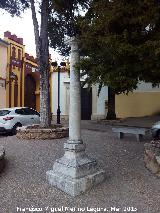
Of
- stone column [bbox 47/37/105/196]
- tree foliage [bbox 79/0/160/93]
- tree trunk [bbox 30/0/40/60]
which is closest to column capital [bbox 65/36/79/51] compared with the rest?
stone column [bbox 47/37/105/196]

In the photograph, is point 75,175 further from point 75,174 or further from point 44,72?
point 44,72

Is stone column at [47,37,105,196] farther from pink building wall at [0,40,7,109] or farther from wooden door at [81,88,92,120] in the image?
pink building wall at [0,40,7,109]

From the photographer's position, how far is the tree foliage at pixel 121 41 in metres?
5.48

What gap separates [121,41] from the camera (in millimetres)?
5617

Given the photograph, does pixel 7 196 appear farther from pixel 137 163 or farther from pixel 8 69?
pixel 8 69

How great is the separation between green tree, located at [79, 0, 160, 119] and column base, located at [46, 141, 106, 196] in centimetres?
151

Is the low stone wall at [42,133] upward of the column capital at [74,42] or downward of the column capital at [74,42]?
downward

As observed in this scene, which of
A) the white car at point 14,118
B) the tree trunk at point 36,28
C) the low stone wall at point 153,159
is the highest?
the tree trunk at point 36,28

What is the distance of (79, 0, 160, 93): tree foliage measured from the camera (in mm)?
5484

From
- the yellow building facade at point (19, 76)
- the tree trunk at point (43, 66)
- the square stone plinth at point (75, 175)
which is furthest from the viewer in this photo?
the yellow building facade at point (19, 76)

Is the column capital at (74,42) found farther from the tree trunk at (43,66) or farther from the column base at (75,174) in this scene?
the tree trunk at (43,66)

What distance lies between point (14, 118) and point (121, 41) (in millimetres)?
10655

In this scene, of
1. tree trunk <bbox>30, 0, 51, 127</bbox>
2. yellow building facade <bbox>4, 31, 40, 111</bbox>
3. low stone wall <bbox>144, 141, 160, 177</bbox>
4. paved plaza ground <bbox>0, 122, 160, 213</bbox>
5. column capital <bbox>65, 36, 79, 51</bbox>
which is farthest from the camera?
yellow building facade <bbox>4, 31, 40, 111</bbox>

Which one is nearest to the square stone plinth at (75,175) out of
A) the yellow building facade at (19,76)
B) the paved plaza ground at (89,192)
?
the paved plaza ground at (89,192)
